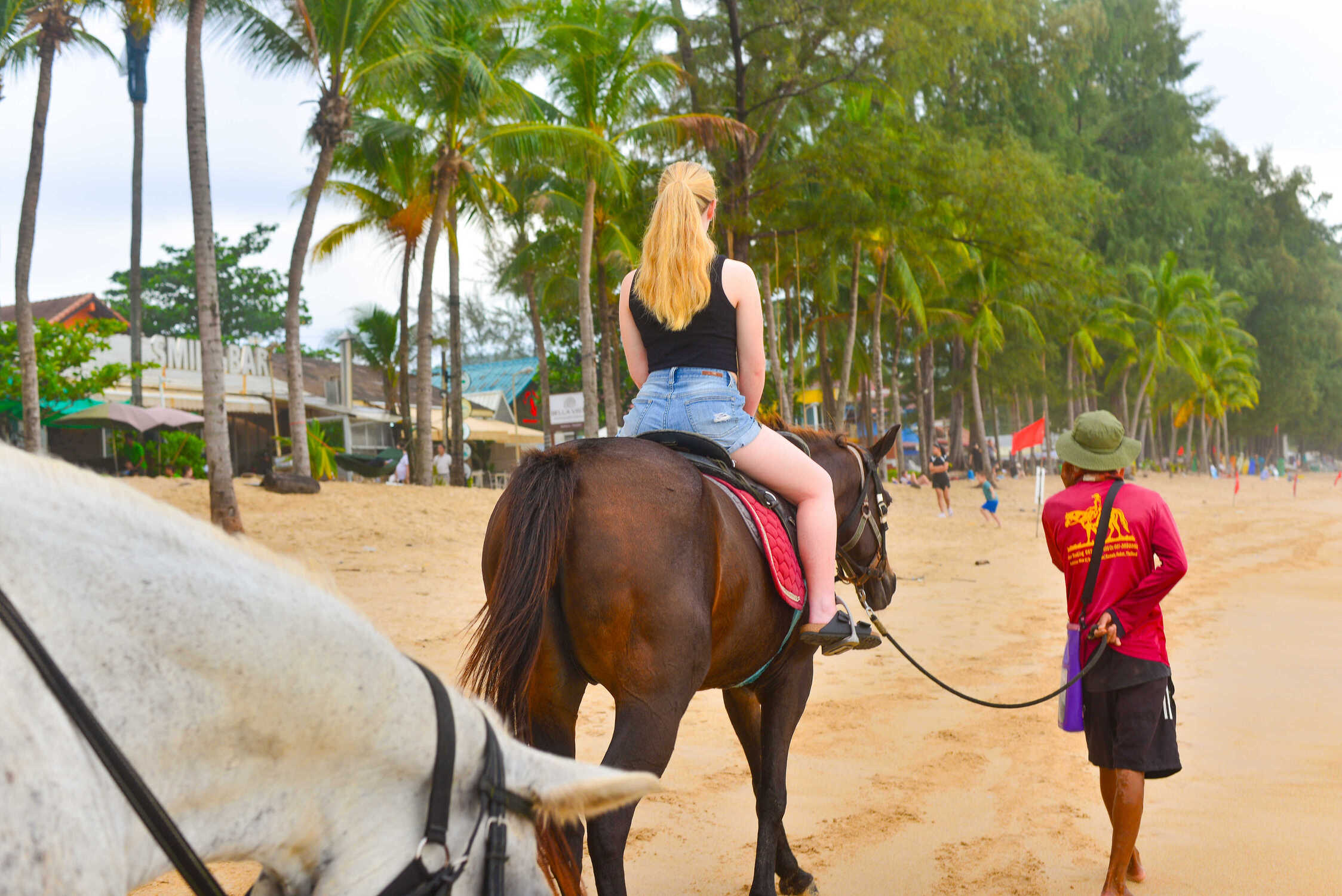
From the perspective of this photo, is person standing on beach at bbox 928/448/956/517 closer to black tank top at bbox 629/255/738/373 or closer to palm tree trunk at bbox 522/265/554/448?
palm tree trunk at bbox 522/265/554/448

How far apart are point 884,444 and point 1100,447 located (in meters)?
0.91

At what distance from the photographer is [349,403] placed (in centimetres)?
2714

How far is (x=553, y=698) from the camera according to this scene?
2.97 meters

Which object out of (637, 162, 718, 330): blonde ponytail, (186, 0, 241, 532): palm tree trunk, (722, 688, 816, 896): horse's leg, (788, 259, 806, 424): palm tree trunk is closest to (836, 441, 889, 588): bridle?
(722, 688, 816, 896): horse's leg

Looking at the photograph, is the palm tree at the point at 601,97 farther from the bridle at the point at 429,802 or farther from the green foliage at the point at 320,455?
the bridle at the point at 429,802

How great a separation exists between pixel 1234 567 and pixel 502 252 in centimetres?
2696

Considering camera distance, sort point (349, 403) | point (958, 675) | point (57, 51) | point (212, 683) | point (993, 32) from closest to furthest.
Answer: point (212, 683) → point (958, 675) → point (57, 51) → point (993, 32) → point (349, 403)

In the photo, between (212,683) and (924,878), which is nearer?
(212,683)

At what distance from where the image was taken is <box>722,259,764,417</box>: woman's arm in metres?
3.48

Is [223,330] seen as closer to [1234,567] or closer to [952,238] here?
[952,238]

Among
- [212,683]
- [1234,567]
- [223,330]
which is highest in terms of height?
[223,330]

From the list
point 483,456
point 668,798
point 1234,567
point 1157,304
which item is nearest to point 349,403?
point 483,456

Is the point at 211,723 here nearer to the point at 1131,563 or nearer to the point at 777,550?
the point at 777,550

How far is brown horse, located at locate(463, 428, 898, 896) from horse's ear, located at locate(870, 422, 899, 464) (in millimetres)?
1277
